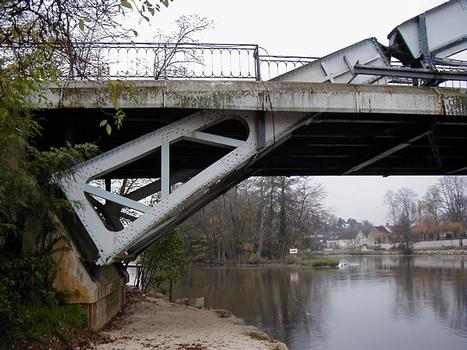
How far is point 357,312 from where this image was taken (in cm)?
1945

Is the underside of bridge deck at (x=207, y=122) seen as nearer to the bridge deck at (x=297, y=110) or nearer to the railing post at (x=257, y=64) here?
the bridge deck at (x=297, y=110)

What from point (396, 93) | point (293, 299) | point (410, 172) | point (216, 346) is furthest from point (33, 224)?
point (293, 299)

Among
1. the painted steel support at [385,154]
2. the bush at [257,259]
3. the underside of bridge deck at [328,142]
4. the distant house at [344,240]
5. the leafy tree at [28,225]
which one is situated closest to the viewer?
the leafy tree at [28,225]

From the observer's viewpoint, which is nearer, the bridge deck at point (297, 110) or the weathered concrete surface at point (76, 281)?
the weathered concrete surface at point (76, 281)

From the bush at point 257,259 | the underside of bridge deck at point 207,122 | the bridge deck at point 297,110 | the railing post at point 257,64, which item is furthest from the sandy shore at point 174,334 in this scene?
the bush at point 257,259

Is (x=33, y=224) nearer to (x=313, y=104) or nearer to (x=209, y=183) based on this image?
→ (x=209, y=183)

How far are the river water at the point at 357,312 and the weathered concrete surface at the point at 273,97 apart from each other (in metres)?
6.74

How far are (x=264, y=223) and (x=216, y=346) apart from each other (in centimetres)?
5526

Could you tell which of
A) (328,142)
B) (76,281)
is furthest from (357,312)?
(76,281)

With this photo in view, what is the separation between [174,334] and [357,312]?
11425 mm

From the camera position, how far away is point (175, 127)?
9516 millimetres

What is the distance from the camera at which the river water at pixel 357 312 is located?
46.8 ft

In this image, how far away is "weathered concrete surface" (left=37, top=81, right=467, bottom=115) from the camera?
9.19 m

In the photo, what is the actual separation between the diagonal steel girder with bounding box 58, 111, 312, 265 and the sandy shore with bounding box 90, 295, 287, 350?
151cm
